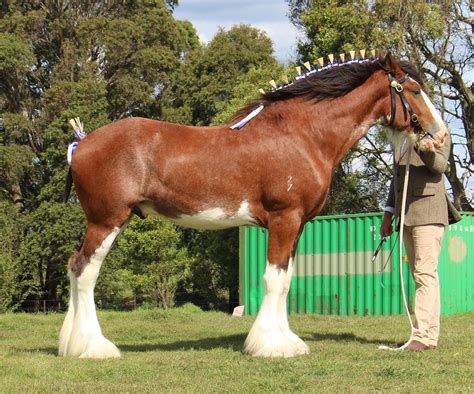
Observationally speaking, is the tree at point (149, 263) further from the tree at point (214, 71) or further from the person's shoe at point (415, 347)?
the person's shoe at point (415, 347)

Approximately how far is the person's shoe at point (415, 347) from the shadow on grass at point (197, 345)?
161 centimetres

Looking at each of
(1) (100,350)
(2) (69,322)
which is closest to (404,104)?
(1) (100,350)

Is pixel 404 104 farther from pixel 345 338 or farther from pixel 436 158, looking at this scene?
pixel 345 338

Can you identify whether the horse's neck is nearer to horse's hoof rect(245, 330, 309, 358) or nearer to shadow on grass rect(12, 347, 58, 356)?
horse's hoof rect(245, 330, 309, 358)

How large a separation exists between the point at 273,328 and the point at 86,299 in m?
1.77

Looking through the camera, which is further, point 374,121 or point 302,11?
point 302,11

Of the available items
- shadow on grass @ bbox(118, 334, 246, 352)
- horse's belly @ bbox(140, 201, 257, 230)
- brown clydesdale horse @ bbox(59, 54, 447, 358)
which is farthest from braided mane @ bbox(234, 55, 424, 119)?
shadow on grass @ bbox(118, 334, 246, 352)

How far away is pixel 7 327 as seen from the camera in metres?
10.4

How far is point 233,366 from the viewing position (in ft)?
18.2

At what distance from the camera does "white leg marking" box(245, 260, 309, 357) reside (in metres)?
6.10

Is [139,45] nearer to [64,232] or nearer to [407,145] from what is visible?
[64,232]

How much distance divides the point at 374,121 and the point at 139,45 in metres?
21.9

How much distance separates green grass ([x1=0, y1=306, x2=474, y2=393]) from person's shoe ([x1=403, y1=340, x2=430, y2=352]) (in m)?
0.12

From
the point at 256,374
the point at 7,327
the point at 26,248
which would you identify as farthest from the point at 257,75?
the point at 256,374
